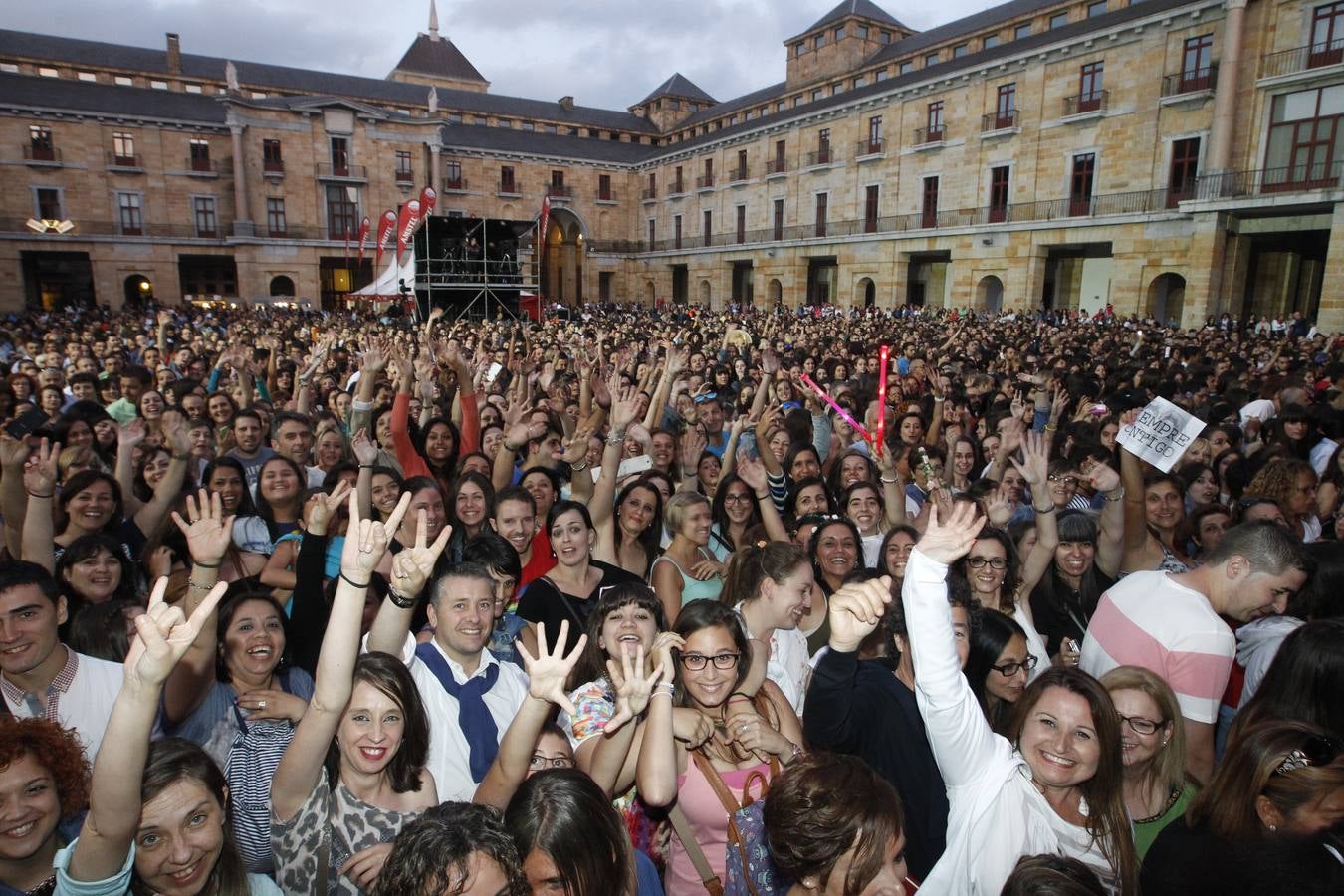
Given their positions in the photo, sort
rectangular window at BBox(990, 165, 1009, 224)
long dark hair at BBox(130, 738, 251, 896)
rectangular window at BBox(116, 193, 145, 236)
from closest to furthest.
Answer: long dark hair at BBox(130, 738, 251, 896), rectangular window at BBox(990, 165, 1009, 224), rectangular window at BBox(116, 193, 145, 236)

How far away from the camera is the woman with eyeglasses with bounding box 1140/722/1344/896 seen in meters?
1.64

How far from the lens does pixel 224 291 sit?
38.5 m

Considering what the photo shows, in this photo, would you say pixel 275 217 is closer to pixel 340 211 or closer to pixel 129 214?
pixel 340 211

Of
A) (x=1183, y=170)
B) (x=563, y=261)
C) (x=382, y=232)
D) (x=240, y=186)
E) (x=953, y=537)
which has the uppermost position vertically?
(x=240, y=186)

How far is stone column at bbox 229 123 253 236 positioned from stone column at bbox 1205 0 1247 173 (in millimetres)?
38860

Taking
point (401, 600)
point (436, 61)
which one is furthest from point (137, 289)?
point (401, 600)

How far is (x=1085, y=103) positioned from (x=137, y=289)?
41832 mm

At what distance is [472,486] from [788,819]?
3.01m

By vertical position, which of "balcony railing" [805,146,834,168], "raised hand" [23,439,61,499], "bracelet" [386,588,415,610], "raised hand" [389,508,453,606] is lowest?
"bracelet" [386,588,415,610]

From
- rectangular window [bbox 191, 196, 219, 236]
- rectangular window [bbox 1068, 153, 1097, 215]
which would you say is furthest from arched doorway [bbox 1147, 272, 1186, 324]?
rectangular window [bbox 191, 196, 219, 236]

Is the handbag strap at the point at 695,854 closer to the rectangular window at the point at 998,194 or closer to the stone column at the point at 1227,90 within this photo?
the stone column at the point at 1227,90

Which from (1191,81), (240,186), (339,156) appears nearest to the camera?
(1191,81)

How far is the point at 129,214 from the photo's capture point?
3478 centimetres

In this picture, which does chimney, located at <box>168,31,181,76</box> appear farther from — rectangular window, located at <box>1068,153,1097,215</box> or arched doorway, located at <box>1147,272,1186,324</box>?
arched doorway, located at <box>1147,272,1186,324</box>
